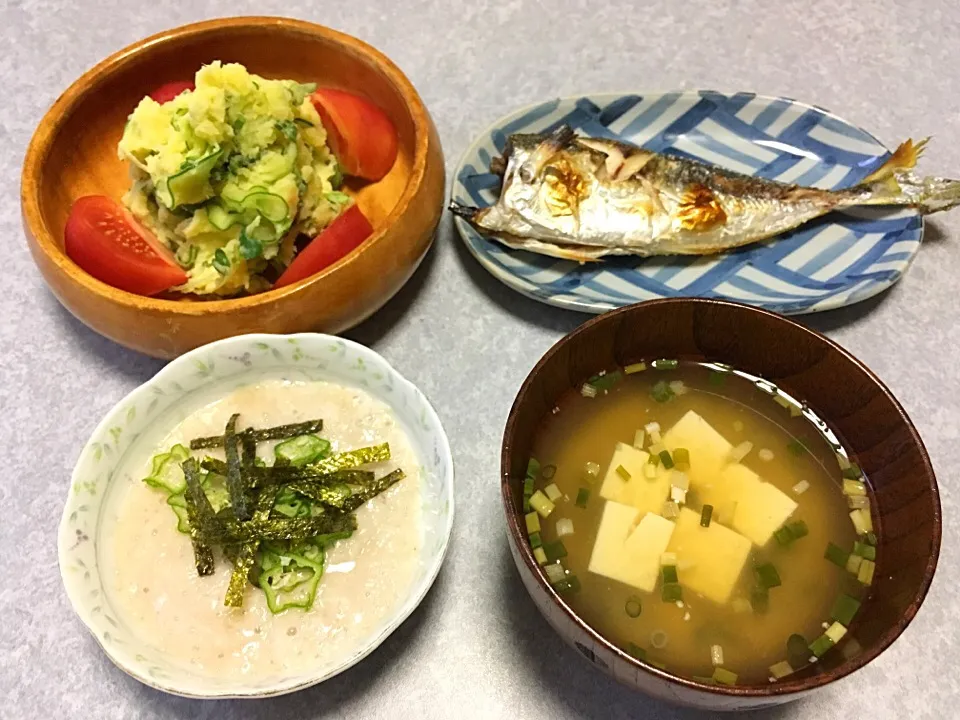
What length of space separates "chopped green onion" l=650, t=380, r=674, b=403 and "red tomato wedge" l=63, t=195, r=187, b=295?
0.81 m

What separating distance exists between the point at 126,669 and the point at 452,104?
4.28 ft

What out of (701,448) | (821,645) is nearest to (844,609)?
(821,645)

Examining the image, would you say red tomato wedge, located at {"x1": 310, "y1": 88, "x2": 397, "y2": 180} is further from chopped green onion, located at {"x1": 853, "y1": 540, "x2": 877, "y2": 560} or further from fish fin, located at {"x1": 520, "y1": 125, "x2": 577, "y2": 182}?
chopped green onion, located at {"x1": 853, "y1": 540, "x2": 877, "y2": 560}

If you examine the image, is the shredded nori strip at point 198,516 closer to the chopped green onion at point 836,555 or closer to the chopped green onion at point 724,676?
the chopped green onion at point 724,676

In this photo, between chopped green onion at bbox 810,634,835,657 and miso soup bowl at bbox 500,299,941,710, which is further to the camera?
chopped green onion at bbox 810,634,835,657

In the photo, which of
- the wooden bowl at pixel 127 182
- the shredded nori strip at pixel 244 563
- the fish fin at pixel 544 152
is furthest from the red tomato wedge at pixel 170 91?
the shredded nori strip at pixel 244 563

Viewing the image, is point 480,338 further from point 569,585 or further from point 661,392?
point 569,585

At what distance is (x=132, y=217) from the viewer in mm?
1353

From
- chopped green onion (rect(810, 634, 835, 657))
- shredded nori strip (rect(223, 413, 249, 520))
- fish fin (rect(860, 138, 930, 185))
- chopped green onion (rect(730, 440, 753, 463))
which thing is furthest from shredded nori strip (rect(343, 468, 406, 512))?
fish fin (rect(860, 138, 930, 185))

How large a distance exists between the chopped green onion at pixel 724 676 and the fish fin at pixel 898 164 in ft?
3.33

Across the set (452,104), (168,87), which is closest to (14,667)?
(168,87)

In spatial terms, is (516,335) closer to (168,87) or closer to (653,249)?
(653,249)

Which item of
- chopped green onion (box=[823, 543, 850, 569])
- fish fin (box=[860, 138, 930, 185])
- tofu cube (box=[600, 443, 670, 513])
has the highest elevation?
fish fin (box=[860, 138, 930, 185])

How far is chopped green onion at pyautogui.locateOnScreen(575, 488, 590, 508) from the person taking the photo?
1.03m
